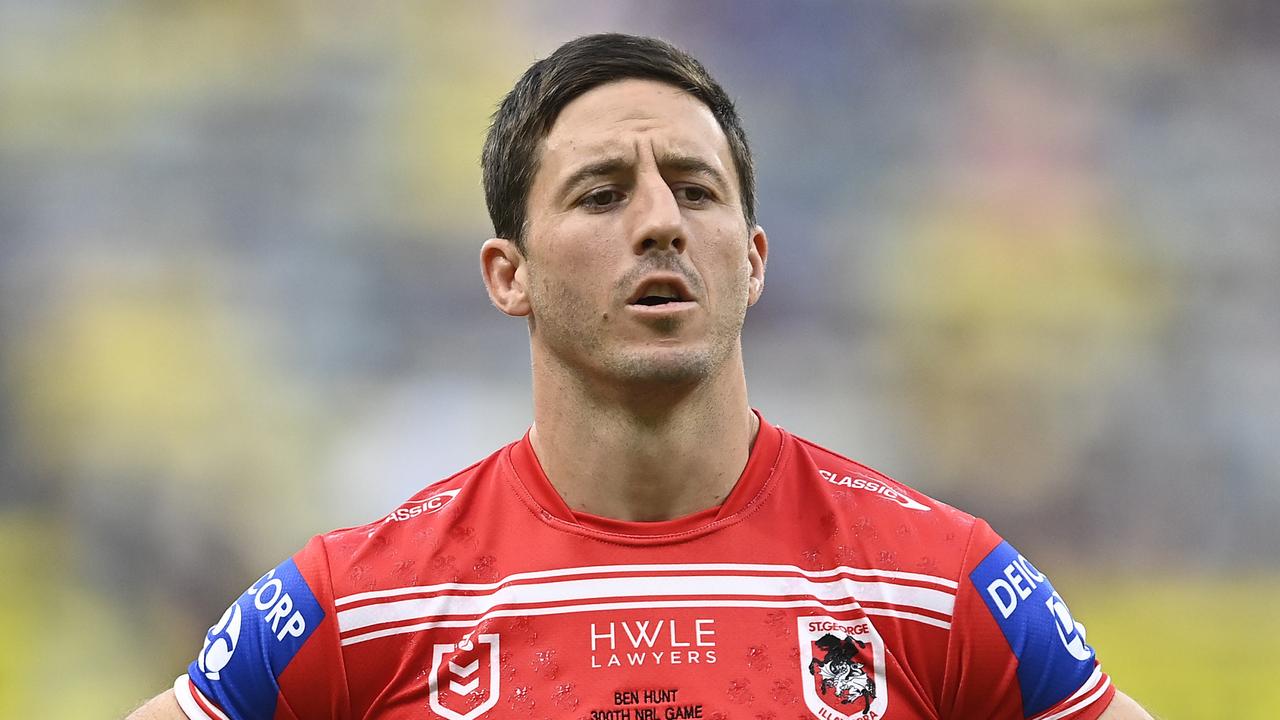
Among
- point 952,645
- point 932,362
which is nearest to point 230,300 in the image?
point 932,362

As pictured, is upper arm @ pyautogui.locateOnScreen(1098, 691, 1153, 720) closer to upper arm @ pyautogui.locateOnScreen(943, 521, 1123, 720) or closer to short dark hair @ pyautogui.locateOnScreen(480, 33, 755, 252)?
upper arm @ pyautogui.locateOnScreen(943, 521, 1123, 720)

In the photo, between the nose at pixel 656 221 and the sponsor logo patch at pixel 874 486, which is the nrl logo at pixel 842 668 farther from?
the nose at pixel 656 221

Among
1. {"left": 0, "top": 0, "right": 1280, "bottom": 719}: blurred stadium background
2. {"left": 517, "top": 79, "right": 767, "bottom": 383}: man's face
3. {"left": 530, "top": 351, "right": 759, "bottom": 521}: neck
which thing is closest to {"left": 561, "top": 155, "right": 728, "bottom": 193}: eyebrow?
{"left": 517, "top": 79, "right": 767, "bottom": 383}: man's face

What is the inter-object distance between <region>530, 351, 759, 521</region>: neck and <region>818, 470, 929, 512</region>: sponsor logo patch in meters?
0.20

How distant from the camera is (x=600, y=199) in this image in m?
2.69

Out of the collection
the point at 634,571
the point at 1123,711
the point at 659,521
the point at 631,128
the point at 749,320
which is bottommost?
the point at 1123,711

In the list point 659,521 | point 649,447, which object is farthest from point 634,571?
point 649,447

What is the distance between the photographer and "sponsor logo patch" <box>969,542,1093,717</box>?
2.45 metres

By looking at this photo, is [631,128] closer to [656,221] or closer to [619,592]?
[656,221]

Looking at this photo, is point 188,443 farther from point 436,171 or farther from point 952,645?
point 952,645

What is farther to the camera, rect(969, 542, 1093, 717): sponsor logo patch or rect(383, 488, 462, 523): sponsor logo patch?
rect(383, 488, 462, 523): sponsor logo patch

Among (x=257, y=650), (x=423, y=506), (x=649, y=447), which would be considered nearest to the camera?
(x=257, y=650)

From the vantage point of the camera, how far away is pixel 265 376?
24.3ft

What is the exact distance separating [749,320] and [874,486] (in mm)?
4828
